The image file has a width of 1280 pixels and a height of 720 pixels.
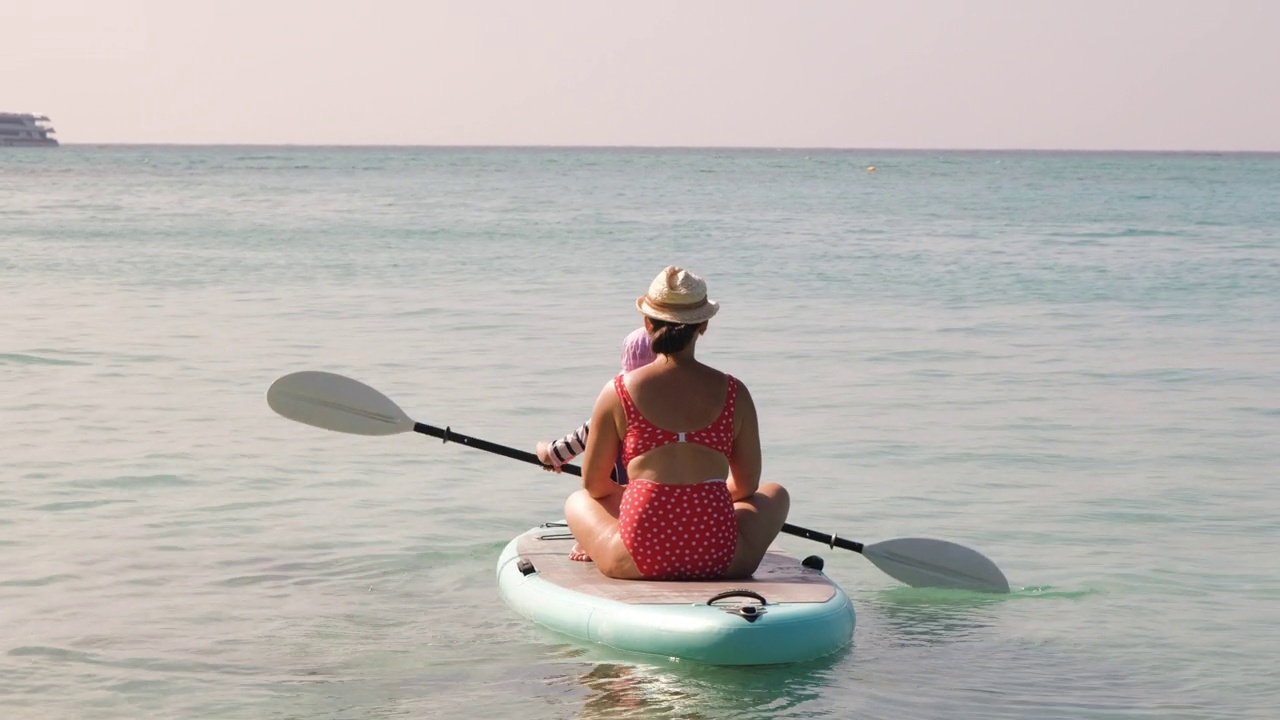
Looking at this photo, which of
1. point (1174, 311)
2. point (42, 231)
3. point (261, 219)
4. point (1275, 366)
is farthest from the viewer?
point (261, 219)

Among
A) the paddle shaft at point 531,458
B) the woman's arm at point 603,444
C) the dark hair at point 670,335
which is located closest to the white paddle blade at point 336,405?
the paddle shaft at point 531,458

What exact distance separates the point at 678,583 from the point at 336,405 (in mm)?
2274

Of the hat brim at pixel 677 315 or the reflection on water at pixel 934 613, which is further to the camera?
the reflection on water at pixel 934 613

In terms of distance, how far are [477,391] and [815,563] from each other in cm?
647

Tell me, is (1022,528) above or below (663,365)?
below

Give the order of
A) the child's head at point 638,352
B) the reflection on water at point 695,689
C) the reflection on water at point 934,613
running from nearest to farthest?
the reflection on water at point 695,689 → the child's head at point 638,352 → the reflection on water at point 934,613

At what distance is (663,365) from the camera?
18.9 ft

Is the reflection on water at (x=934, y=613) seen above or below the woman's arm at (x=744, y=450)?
below

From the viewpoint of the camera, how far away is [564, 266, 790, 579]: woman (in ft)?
18.9

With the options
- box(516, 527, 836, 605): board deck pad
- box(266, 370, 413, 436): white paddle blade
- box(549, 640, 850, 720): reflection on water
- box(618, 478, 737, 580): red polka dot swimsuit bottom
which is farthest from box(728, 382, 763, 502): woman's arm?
box(266, 370, 413, 436): white paddle blade

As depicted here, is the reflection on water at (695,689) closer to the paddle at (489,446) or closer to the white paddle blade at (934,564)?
the paddle at (489,446)

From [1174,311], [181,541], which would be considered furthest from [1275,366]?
[181,541]

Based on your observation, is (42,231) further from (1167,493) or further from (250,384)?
(1167,493)

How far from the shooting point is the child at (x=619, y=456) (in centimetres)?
623
